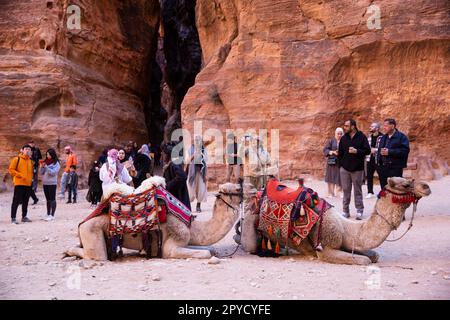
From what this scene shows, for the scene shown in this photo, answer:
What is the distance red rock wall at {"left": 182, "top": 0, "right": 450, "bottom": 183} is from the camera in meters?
14.4

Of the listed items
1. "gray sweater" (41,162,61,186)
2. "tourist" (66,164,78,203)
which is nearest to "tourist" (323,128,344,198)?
"gray sweater" (41,162,61,186)

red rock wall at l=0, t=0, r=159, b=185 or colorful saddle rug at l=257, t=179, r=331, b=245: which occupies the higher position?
red rock wall at l=0, t=0, r=159, b=185

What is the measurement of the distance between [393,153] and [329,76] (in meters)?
7.70

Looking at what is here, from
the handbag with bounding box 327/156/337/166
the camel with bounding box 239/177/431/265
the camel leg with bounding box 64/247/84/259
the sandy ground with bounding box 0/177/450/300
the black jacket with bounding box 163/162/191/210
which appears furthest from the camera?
the handbag with bounding box 327/156/337/166

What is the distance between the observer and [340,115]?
1519 cm

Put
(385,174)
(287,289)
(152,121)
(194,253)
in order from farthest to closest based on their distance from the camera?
(152,121)
(385,174)
(194,253)
(287,289)

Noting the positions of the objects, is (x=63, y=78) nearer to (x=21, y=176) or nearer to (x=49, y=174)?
(x=49, y=174)

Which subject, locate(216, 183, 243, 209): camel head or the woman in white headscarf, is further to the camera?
the woman in white headscarf

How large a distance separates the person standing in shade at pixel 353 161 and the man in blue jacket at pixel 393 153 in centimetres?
34

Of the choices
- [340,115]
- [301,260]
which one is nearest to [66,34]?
[340,115]

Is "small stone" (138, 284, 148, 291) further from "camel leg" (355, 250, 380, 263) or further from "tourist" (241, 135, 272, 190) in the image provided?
"tourist" (241, 135, 272, 190)

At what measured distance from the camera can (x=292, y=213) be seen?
5.57m
